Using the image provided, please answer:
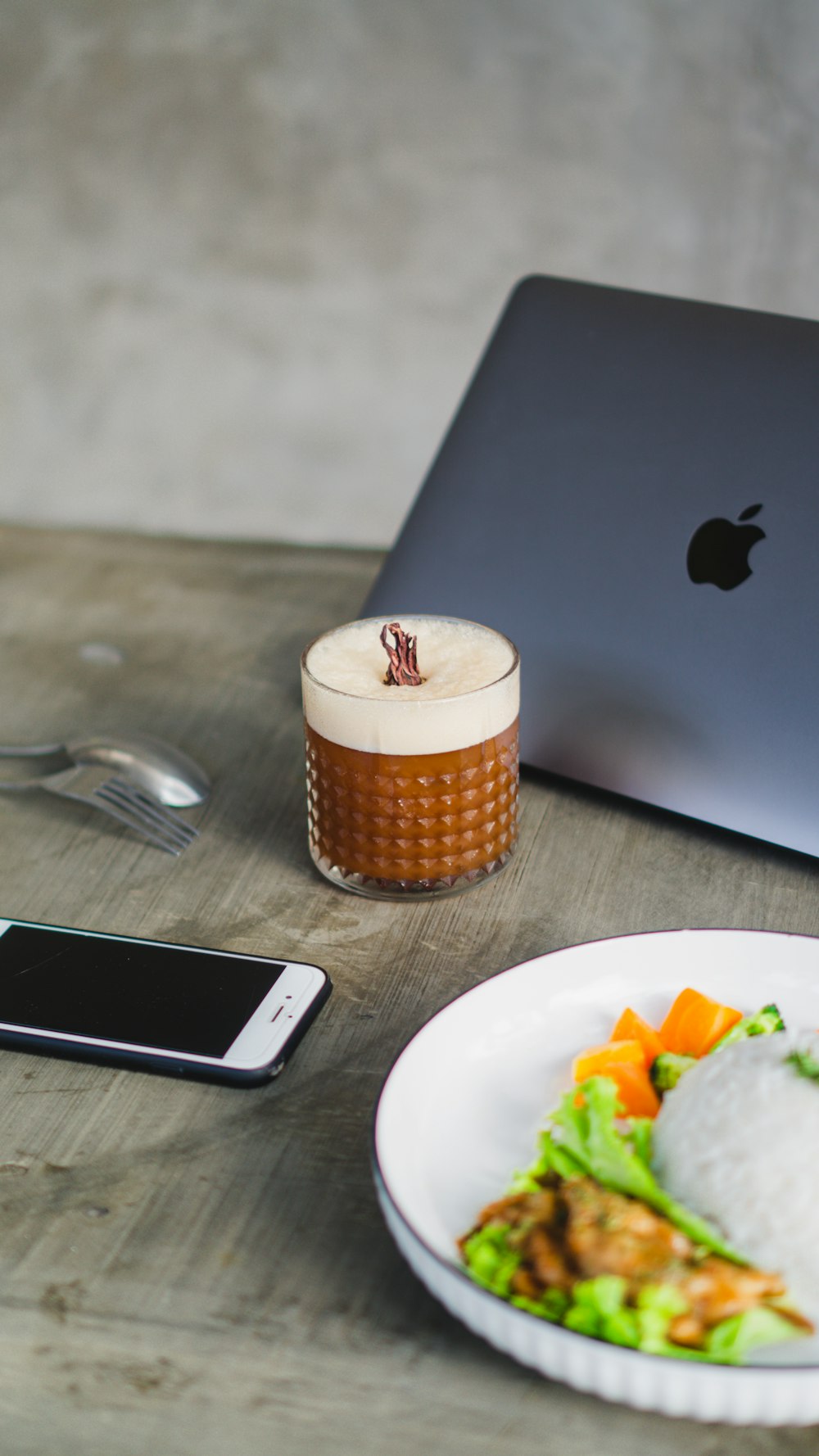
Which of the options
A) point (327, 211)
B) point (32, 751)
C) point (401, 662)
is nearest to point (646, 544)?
point (401, 662)

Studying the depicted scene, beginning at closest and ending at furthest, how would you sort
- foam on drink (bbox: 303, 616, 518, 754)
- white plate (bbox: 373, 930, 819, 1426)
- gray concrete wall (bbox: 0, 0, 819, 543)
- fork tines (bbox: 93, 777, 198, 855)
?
white plate (bbox: 373, 930, 819, 1426) < foam on drink (bbox: 303, 616, 518, 754) < fork tines (bbox: 93, 777, 198, 855) < gray concrete wall (bbox: 0, 0, 819, 543)

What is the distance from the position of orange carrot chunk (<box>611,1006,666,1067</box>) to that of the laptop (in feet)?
0.69

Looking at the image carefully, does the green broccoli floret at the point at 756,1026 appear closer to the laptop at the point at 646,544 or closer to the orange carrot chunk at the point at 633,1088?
the orange carrot chunk at the point at 633,1088

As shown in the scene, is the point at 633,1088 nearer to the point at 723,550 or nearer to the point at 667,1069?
the point at 667,1069

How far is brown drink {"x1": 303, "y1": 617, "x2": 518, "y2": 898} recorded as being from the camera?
2.23 feet

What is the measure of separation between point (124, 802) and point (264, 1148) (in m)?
0.31

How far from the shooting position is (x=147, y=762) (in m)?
0.85

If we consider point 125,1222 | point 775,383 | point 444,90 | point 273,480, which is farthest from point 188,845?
point 444,90

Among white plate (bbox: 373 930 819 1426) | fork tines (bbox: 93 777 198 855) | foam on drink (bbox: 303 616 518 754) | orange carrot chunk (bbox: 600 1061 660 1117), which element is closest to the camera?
white plate (bbox: 373 930 819 1426)

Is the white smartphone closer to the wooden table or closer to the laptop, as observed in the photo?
the wooden table

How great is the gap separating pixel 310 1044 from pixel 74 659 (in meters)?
0.56

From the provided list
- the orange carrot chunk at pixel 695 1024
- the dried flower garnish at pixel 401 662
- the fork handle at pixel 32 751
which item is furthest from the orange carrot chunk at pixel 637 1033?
the fork handle at pixel 32 751

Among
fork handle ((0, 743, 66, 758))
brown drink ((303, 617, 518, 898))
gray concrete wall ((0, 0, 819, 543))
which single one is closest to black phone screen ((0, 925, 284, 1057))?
brown drink ((303, 617, 518, 898))

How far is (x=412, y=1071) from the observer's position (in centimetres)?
52
